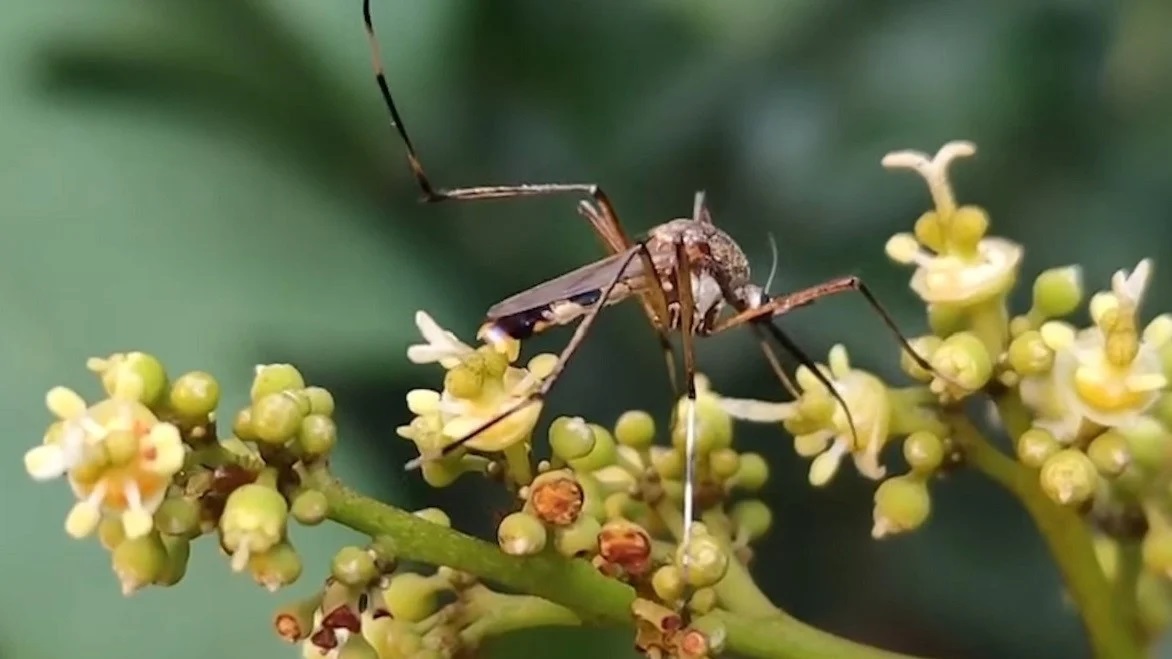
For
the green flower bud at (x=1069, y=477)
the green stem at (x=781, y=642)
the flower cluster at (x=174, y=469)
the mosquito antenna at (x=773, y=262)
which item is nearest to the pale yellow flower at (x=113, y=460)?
the flower cluster at (x=174, y=469)

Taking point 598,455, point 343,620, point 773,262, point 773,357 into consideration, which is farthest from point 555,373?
point 773,262

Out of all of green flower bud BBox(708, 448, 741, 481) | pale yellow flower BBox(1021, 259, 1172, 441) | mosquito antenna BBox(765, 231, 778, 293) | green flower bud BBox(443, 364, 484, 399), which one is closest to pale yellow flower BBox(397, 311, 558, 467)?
green flower bud BBox(443, 364, 484, 399)

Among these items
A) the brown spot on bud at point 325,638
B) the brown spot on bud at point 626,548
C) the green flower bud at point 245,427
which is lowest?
the brown spot on bud at point 325,638

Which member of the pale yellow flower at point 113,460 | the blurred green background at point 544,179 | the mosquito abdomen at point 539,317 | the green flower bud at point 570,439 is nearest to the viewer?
the pale yellow flower at point 113,460

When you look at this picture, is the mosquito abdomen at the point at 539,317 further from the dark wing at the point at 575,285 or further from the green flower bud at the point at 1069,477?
the green flower bud at the point at 1069,477

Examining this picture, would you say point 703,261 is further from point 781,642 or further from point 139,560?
point 139,560
